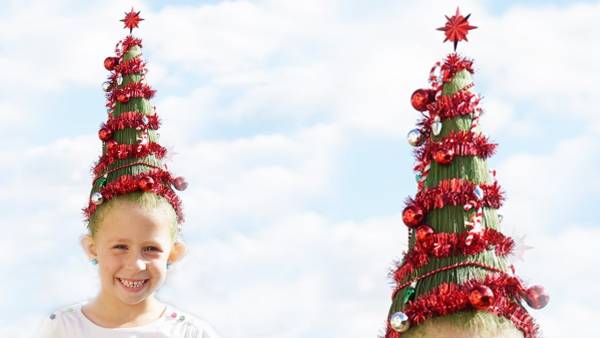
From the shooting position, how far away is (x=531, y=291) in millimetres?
3957

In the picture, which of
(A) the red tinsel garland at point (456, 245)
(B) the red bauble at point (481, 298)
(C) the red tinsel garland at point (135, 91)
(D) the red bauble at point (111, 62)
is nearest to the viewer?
(B) the red bauble at point (481, 298)

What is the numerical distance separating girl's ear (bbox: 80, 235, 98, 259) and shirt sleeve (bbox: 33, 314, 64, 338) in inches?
20.4

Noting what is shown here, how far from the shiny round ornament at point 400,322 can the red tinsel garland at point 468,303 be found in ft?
0.09

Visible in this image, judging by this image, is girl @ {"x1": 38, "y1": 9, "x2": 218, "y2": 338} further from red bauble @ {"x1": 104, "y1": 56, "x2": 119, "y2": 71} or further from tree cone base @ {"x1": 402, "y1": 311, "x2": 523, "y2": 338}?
tree cone base @ {"x1": 402, "y1": 311, "x2": 523, "y2": 338}

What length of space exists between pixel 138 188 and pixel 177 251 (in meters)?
0.57

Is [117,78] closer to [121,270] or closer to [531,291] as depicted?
[121,270]

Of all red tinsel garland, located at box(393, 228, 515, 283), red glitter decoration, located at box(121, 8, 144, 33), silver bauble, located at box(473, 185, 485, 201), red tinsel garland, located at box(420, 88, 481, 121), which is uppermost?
red glitter decoration, located at box(121, 8, 144, 33)

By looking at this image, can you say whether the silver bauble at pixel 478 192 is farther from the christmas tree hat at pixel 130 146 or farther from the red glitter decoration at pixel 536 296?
the christmas tree hat at pixel 130 146

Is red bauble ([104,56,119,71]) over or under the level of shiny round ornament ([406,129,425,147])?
over

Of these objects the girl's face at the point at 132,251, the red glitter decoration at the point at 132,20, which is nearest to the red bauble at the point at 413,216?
the girl's face at the point at 132,251

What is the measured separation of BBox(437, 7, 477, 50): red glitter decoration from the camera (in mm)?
4184

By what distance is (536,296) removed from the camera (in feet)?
12.9

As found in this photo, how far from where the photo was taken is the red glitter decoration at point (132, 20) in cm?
697

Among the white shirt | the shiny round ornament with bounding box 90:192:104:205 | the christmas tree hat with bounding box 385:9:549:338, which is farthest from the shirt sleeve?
the christmas tree hat with bounding box 385:9:549:338
